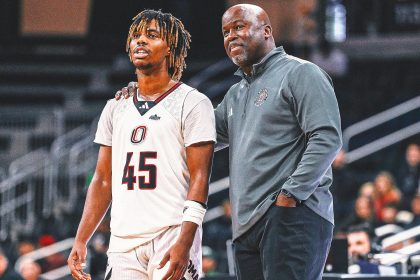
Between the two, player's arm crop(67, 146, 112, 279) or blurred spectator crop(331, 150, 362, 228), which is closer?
player's arm crop(67, 146, 112, 279)

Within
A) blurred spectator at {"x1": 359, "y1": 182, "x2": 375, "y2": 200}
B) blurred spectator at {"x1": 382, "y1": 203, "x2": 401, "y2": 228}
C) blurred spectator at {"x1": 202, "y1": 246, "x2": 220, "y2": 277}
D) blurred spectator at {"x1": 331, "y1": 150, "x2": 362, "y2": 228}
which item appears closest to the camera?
blurred spectator at {"x1": 202, "y1": 246, "x2": 220, "y2": 277}

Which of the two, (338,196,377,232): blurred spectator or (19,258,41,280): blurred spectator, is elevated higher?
(338,196,377,232): blurred spectator

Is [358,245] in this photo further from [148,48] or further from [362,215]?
[148,48]

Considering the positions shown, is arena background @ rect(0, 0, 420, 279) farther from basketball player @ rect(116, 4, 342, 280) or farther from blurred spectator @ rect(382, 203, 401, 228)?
basketball player @ rect(116, 4, 342, 280)

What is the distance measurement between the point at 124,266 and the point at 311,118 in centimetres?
115

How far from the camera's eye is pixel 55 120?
16922mm

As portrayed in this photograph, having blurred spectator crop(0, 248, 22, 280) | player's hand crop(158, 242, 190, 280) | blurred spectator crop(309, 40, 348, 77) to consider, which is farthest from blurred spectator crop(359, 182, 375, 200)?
→ player's hand crop(158, 242, 190, 280)

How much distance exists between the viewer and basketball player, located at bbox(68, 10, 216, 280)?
13.8 feet

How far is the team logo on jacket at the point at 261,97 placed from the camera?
4.42 metres

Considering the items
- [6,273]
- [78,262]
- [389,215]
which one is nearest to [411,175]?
[389,215]

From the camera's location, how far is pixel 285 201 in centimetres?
415

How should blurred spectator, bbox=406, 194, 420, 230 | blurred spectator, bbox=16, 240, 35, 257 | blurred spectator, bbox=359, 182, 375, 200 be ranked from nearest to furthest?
blurred spectator, bbox=406, 194, 420, 230, blurred spectator, bbox=359, 182, 375, 200, blurred spectator, bbox=16, 240, 35, 257

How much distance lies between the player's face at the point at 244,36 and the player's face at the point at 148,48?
36 cm

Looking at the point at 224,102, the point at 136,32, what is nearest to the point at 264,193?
the point at 224,102
